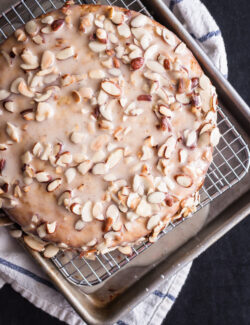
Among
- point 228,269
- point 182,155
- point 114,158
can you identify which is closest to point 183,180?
point 182,155

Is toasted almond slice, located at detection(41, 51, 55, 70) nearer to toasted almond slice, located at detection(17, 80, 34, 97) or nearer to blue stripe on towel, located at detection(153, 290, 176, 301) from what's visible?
toasted almond slice, located at detection(17, 80, 34, 97)

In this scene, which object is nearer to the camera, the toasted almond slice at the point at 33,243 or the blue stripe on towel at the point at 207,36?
the toasted almond slice at the point at 33,243

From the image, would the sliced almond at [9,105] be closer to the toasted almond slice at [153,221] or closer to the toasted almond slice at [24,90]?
the toasted almond slice at [24,90]

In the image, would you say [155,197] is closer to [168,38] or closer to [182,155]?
[182,155]

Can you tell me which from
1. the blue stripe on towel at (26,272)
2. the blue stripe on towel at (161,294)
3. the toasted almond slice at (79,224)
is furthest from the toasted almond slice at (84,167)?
the blue stripe on towel at (161,294)

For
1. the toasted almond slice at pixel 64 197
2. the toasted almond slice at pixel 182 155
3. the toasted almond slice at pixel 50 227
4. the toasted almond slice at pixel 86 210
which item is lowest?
the toasted almond slice at pixel 182 155
